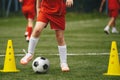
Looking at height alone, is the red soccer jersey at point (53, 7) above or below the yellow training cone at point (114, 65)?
above

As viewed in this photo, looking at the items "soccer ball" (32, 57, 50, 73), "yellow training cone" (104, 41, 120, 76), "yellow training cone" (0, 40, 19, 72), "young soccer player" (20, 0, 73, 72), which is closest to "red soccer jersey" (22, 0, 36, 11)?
"young soccer player" (20, 0, 73, 72)

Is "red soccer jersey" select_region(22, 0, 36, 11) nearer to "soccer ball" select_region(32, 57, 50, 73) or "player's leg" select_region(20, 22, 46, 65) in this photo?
"player's leg" select_region(20, 22, 46, 65)

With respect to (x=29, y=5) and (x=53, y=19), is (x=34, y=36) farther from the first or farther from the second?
(x=29, y=5)

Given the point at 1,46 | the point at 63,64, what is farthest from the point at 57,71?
the point at 1,46

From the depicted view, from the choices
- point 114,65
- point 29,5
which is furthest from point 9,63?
point 29,5

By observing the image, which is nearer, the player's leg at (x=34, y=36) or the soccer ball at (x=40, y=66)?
the soccer ball at (x=40, y=66)

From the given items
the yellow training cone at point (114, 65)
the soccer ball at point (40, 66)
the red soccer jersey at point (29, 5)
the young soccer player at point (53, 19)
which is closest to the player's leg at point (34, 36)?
the young soccer player at point (53, 19)

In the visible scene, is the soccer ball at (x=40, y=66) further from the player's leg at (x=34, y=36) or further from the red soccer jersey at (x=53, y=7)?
the red soccer jersey at (x=53, y=7)

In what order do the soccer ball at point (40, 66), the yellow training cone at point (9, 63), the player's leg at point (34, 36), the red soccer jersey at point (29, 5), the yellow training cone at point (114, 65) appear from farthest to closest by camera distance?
the red soccer jersey at point (29, 5)
the player's leg at point (34, 36)
the yellow training cone at point (9, 63)
the soccer ball at point (40, 66)
the yellow training cone at point (114, 65)

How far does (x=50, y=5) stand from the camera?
383 inches

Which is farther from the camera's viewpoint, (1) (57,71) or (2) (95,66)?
(2) (95,66)

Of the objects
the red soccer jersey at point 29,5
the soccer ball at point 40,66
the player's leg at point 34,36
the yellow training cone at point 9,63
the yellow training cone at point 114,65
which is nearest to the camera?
the yellow training cone at point 114,65

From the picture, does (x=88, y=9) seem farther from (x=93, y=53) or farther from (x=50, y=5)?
(x=50, y=5)

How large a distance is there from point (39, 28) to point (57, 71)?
33.9 inches
